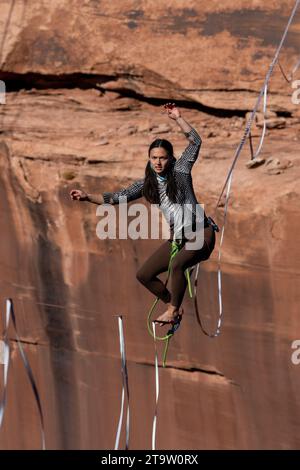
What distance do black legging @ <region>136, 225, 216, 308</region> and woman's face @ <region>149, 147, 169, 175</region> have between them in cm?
58

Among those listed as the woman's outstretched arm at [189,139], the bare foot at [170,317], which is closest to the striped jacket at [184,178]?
the woman's outstretched arm at [189,139]

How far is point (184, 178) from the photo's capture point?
7.60m

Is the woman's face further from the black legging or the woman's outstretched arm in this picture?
the black legging

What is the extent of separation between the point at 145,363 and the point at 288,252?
7.50 ft

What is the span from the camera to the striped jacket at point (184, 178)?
7.49 metres

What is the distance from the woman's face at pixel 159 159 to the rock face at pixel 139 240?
2314 millimetres

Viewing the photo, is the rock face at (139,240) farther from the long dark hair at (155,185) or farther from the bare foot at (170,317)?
the long dark hair at (155,185)

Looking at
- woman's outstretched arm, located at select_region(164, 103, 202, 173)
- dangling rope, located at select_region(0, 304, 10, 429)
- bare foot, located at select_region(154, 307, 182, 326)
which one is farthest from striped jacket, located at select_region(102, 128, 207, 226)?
dangling rope, located at select_region(0, 304, 10, 429)

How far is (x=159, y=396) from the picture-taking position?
37.3ft

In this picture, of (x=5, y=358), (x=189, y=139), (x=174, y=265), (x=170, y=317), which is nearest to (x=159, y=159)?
(x=189, y=139)

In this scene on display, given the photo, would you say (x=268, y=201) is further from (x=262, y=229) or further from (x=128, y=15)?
(x=128, y=15)

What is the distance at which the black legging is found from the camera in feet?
25.6

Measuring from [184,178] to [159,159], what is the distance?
0.89ft

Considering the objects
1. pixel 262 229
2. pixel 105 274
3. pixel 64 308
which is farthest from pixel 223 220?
pixel 64 308
